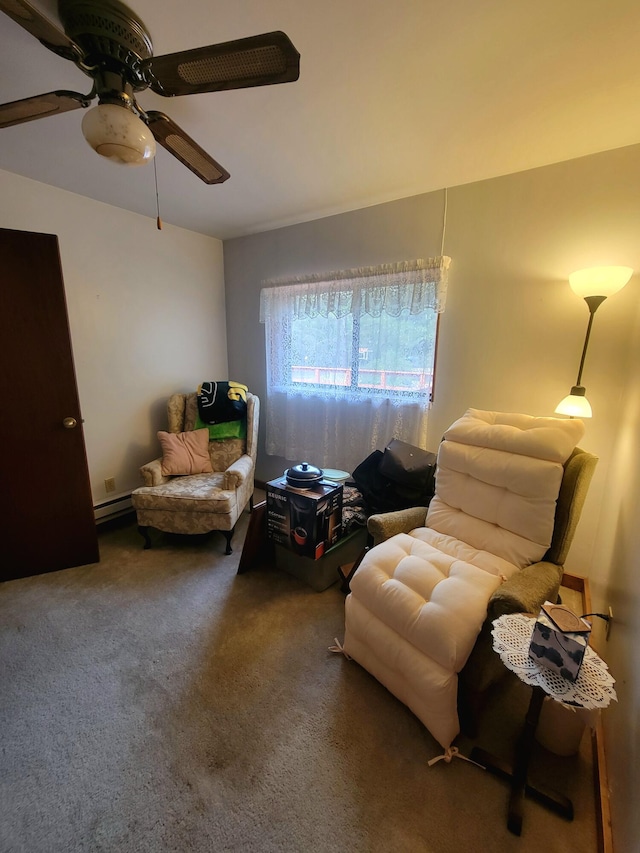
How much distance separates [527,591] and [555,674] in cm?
34

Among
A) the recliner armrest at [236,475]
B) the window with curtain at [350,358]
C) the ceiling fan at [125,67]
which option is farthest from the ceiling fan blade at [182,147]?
the recliner armrest at [236,475]

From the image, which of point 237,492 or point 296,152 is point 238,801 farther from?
point 296,152

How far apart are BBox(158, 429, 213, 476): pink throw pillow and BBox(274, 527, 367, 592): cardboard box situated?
100cm

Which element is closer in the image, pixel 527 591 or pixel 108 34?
pixel 108 34

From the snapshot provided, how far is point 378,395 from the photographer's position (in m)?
2.53

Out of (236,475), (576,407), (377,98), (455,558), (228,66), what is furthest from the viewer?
(236,475)

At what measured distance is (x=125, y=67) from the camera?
1101 millimetres

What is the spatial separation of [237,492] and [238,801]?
1573 millimetres

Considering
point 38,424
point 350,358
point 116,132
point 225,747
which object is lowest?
point 225,747

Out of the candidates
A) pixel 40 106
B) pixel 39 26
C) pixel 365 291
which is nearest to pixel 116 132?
pixel 39 26

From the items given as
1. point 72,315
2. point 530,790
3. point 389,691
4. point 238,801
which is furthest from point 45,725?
point 72,315

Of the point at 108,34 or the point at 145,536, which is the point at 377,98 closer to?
the point at 108,34

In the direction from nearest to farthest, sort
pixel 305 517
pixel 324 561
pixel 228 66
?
pixel 228 66 → pixel 305 517 → pixel 324 561

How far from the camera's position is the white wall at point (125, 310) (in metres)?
2.32
